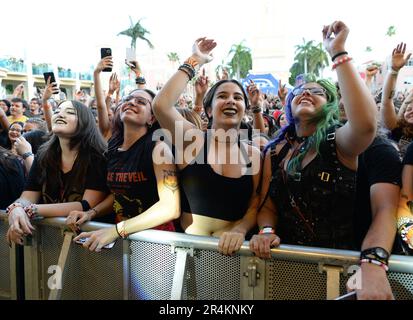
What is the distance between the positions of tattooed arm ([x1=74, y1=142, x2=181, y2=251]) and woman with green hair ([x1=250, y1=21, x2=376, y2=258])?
573mm

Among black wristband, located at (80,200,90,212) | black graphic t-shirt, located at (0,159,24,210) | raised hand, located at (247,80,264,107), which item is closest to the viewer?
black wristband, located at (80,200,90,212)

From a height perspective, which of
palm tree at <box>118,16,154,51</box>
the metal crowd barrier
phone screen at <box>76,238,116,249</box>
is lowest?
the metal crowd barrier

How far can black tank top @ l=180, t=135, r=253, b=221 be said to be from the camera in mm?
2277

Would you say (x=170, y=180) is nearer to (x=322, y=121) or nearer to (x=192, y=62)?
(x=192, y=62)

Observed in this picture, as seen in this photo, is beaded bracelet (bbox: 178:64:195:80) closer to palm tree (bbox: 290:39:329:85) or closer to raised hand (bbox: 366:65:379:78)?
raised hand (bbox: 366:65:379:78)

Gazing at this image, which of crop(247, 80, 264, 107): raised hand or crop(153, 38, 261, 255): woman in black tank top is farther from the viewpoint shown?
crop(247, 80, 264, 107): raised hand

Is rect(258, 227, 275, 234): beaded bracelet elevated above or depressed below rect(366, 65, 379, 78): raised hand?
below

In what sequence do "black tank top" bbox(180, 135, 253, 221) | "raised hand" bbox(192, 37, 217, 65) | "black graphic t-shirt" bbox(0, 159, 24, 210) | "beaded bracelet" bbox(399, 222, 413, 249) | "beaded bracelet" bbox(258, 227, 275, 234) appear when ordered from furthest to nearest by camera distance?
1. "black graphic t-shirt" bbox(0, 159, 24, 210)
2. "raised hand" bbox(192, 37, 217, 65)
3. "black tank top" bbox(180, 135, 253, 221)
4. "beaded bracelet" bbox(258, 227, 275, 234)
5. "beaded bracelet" bbox(399, 222, 413, 249)

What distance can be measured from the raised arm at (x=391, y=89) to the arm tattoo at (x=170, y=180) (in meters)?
2.19

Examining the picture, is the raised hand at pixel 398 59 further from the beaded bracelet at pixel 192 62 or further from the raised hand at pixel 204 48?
the beaded bracelet at pixel 192 62

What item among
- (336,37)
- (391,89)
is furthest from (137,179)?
(391,89)

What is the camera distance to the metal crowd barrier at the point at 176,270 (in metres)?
1.79

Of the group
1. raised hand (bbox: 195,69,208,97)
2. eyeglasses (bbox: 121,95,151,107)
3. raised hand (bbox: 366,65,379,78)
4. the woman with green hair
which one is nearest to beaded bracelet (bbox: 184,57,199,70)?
eyeglasses (bbox: 121,95,151,107)
